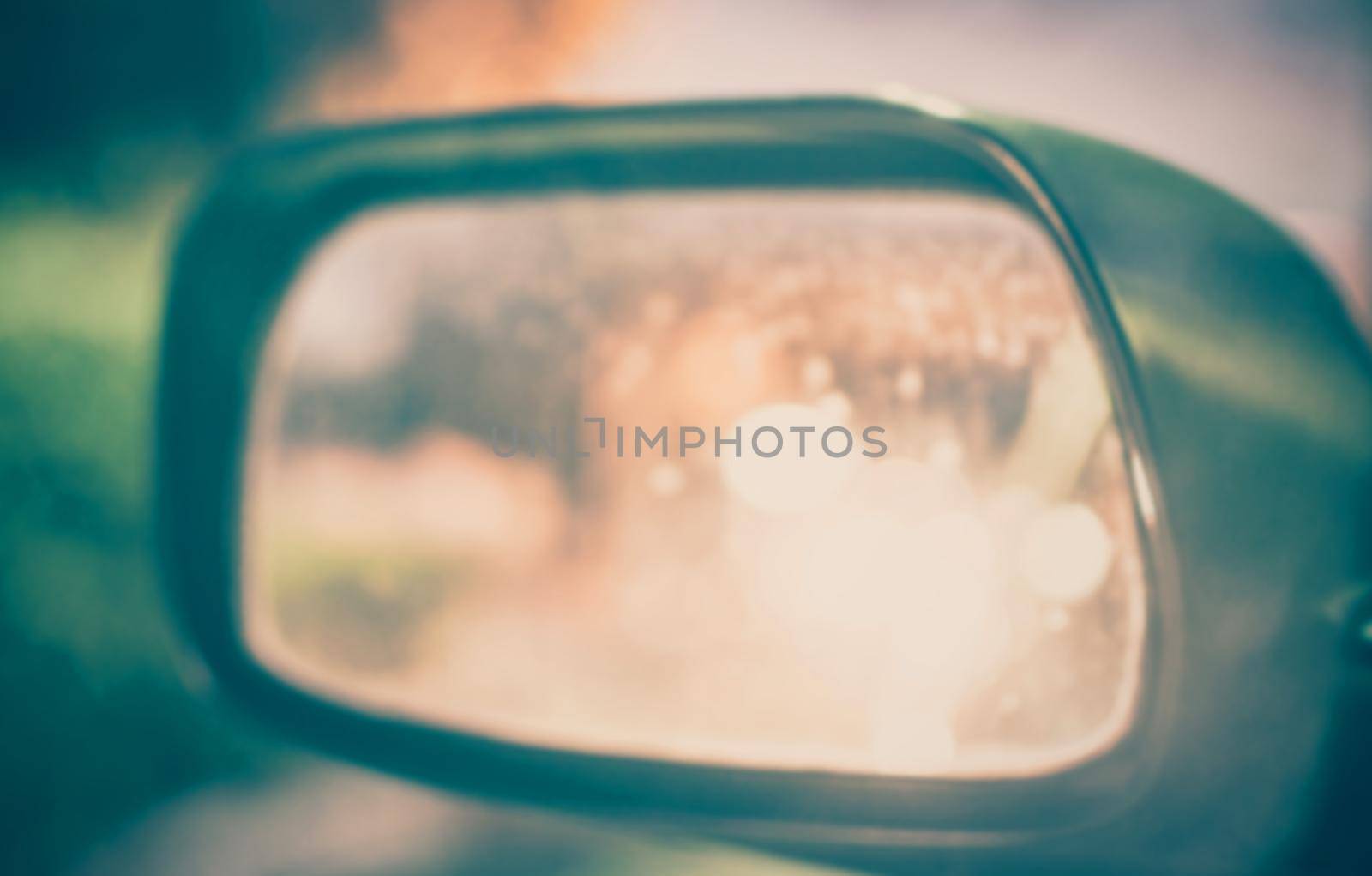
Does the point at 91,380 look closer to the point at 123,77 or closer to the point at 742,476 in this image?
the point at 123,77

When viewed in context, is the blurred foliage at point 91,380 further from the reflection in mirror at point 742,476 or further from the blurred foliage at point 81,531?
the reflection in mirror at point 742,476

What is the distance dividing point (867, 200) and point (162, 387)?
0.75 m

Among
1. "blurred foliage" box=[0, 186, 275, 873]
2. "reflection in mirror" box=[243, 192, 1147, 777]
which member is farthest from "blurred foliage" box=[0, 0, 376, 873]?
"reflection in mirror" box=[243, 192, 1147, 777]

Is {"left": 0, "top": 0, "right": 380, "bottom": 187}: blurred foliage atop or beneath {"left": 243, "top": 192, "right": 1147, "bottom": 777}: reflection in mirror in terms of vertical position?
atop

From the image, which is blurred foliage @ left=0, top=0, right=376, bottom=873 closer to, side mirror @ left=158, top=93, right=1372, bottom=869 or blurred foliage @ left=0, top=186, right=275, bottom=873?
blurred foliage @ left=0, top=186, right=275, bottom=873

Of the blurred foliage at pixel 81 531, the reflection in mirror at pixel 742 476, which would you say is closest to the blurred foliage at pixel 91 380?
the blurred foliage at pixel 81 531

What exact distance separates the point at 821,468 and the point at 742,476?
14 cm

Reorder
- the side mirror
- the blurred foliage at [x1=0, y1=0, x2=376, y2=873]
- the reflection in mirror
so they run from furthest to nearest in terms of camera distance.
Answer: the blurred foliage at [x1=0, y1=0, x2=376, y2=873] → the reflection in mirror → the side mirror

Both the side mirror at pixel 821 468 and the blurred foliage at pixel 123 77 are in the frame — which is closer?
the side mirror at pixel 821 468

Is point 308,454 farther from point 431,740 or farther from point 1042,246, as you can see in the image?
point 1042,246

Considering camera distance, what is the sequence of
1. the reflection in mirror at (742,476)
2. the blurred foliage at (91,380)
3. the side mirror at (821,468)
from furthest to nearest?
1. the blurred foliage at (91,380)
2. the reflection in mirror at (742,476)
3. the side mirror at (821,468)

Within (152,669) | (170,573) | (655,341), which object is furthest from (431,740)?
(152,669)

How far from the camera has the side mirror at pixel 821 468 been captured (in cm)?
63

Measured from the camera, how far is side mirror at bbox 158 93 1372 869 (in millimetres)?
634
